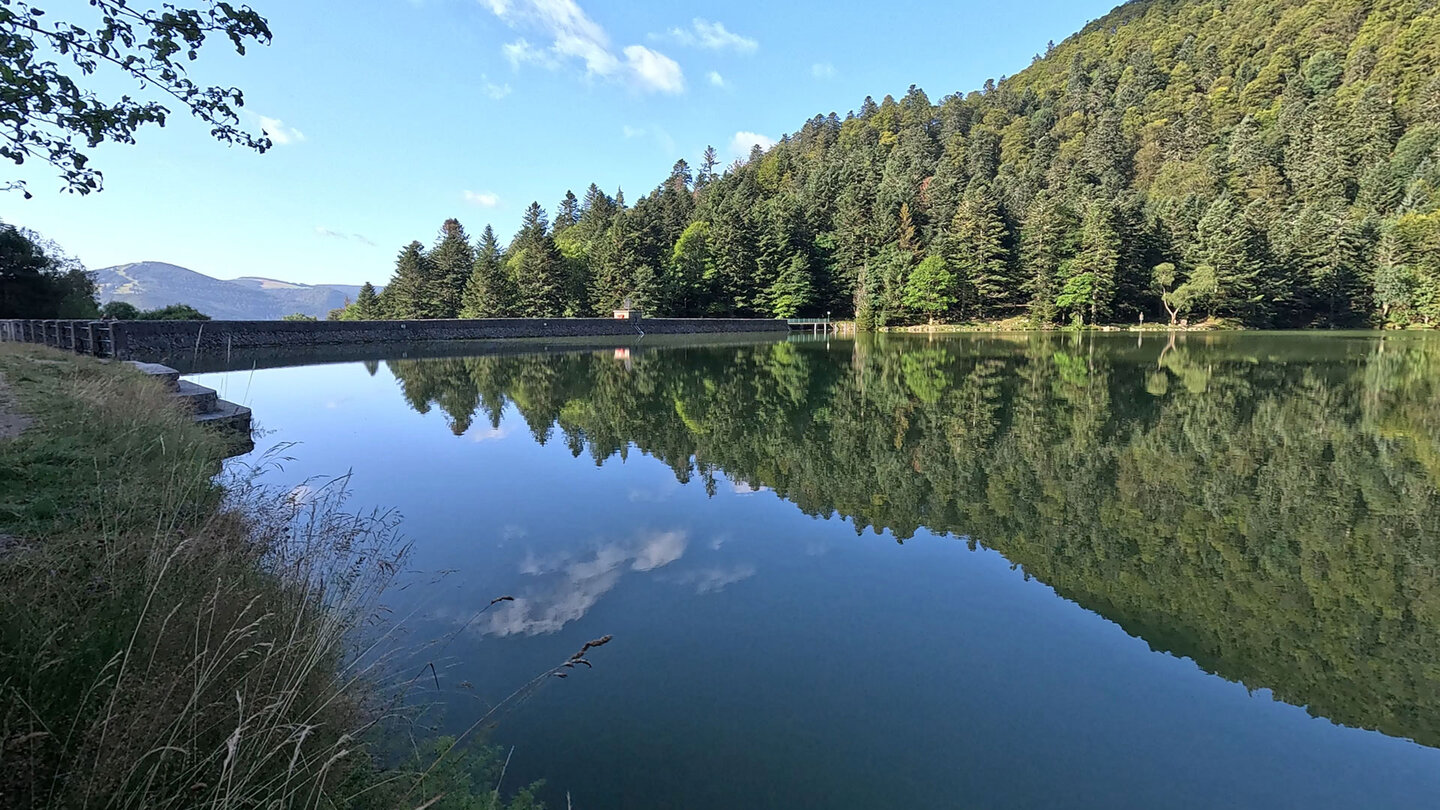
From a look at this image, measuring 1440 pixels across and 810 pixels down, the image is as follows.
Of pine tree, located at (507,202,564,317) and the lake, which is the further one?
pine tree, located at (507,202,564,317)

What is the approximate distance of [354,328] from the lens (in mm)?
34656

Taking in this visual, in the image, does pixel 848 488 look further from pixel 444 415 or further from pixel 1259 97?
pixel 1259 97

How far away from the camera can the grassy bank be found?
1652 millimetres

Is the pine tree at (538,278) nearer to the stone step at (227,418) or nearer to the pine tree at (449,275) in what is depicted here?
the pine tree at (449,275)

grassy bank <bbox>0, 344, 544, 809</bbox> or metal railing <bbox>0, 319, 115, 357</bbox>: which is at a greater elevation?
metal railing <bbox>0, 319, 115, 357</bbox>

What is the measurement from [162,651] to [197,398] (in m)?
8.87

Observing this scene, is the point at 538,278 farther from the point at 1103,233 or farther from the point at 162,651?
the point at 162,651

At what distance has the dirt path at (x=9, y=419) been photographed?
5531mm

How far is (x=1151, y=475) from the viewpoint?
775 centimetres

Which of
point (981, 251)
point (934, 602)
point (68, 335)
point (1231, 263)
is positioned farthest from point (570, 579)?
point (1231, 263)

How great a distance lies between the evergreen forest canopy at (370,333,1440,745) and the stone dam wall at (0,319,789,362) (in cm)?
854

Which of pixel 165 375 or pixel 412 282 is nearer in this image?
pixel 165 375

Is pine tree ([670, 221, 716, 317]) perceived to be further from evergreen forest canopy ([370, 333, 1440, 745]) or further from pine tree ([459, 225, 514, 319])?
evergreen forest canopy ([370, 333, 1440, 745])

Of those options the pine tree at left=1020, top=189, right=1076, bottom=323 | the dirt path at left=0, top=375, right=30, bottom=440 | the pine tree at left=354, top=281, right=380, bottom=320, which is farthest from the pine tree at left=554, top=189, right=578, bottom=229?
the dirt path at left=0, top=375, right=30, bottom=440
